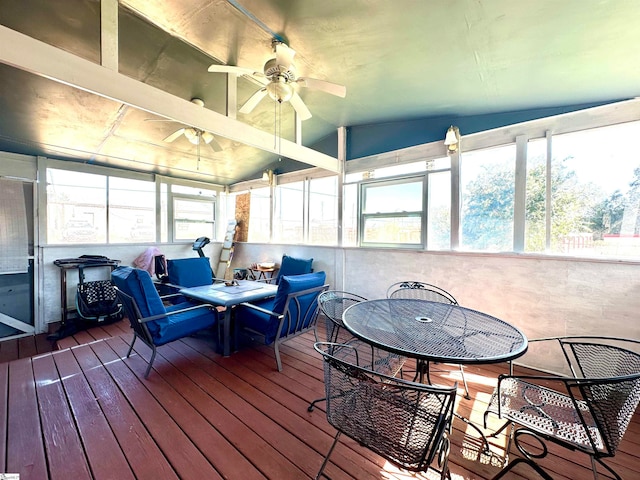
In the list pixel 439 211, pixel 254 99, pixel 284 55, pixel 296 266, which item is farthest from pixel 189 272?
pixel 439 211

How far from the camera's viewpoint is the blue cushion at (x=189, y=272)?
3961 mm

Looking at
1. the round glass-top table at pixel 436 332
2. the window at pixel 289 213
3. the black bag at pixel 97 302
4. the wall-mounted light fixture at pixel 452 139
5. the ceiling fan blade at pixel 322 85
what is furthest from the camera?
the window at pixel 289 213

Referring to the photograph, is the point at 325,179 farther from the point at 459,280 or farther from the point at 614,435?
the point at 614,435

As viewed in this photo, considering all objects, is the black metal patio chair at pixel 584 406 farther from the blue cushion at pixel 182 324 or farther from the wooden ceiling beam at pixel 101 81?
the wooden ceiling beam at pixel 101 81

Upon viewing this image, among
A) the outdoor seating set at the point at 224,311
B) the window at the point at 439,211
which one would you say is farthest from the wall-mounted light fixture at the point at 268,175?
the window at the point at 439,211

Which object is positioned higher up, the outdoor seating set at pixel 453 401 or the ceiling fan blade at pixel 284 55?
the ceiling fan blade at pixel 284 55

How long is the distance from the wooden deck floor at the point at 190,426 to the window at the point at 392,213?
2.00 meters

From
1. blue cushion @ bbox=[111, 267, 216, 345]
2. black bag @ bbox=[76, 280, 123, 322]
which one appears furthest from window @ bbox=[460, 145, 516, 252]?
black bag @ bbox=[76, 280, 123, 322]

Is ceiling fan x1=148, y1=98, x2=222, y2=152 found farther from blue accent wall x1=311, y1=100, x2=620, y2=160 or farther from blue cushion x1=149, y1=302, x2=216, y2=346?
blue cushion x1=149, y1=302, x2=216, y2=346

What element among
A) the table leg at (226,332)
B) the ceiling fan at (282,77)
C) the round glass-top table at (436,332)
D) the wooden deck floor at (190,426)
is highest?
the ceiling fan at (282,77)

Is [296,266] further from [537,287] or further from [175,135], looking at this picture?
[537,287]

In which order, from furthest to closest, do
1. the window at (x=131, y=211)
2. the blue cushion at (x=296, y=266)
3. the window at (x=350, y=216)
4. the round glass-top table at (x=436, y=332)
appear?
the window at (x=131, y=211)
the window at (x=350, y=216)
the blue cushion at (x=296, y=266)
the round glass-top table at (x=436, y=332)

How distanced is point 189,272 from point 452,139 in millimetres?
4226

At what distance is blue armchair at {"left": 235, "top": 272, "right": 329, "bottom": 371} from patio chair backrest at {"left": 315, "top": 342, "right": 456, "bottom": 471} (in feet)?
4.70
